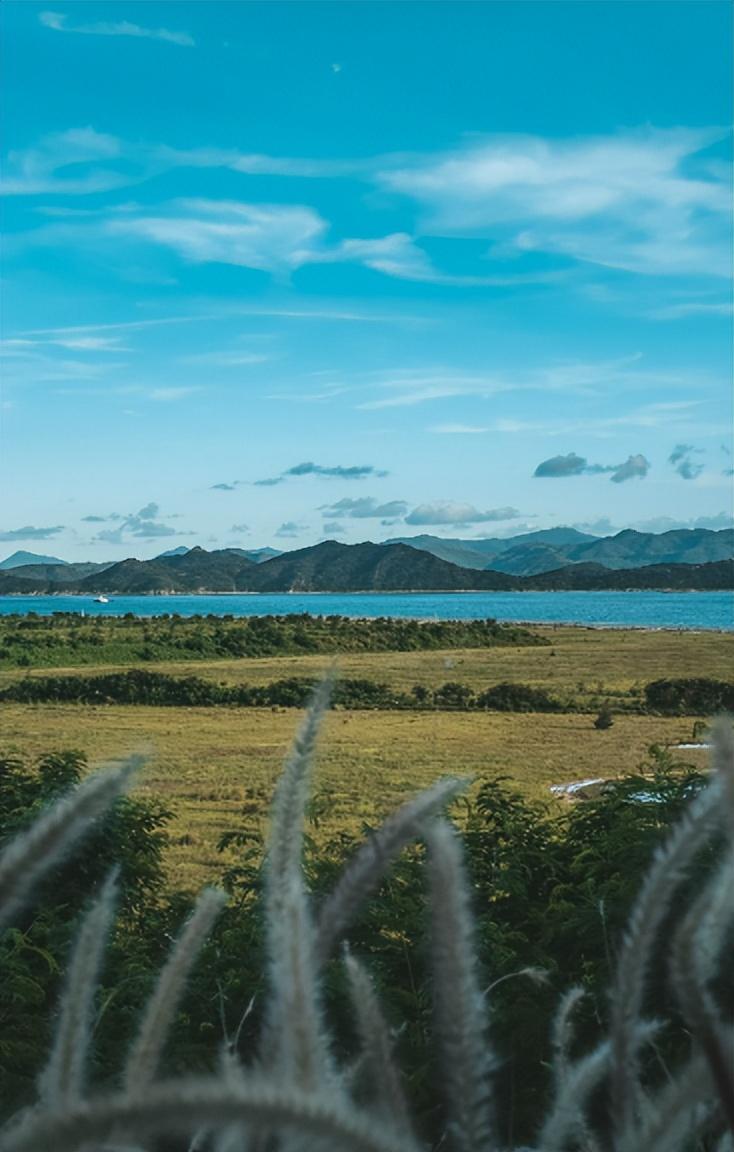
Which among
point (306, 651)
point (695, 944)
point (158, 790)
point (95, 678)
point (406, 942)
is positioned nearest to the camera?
point (695, 944)

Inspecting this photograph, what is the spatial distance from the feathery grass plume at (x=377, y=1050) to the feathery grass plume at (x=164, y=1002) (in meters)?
0.16

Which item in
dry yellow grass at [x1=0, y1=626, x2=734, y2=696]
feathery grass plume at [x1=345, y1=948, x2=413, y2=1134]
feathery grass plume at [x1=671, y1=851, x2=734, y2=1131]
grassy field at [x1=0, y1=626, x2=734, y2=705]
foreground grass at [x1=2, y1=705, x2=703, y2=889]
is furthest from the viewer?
dry yellow grass at [x1=0, y1=626, x2=734, y2=696]

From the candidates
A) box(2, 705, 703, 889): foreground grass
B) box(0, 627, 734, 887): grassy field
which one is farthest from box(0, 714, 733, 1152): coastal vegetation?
box(2, 705, 703, 889): foreground grass

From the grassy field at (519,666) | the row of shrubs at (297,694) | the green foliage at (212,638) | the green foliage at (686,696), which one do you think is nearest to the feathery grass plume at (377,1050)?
the green foliage at (686,696)

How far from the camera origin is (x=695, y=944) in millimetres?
749

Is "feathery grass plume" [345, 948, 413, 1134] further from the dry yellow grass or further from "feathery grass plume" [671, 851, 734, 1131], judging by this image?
the dry yellow grass

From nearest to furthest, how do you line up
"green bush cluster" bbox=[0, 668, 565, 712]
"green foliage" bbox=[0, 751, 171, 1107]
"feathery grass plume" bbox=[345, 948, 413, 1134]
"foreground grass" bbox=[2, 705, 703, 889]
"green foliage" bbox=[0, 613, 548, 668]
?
"feathery grass plume" bbox=[345, 948, 413, 1134] → "green foliage" bbox=[0, 751, 171, 1107] → "foreground grass" bbox=[2, 705, 703, 889] → "green bush cluster" bbox=[0, 668, 565, 712] → "green foliage" bbox=[0, 613, 548, 668]

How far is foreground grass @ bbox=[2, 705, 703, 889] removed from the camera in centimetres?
1791

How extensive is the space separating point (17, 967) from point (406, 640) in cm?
6390

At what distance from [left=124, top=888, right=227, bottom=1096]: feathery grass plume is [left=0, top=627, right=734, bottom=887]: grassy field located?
7432mm

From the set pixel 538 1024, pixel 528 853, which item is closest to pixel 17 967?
pixel 538 1024

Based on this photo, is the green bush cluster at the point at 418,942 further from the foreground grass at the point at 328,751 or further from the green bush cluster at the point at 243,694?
the green bush cluster at the point at 243,694

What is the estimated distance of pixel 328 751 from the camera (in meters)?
26.6

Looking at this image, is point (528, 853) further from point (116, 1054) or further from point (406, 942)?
point (116, 1054)
